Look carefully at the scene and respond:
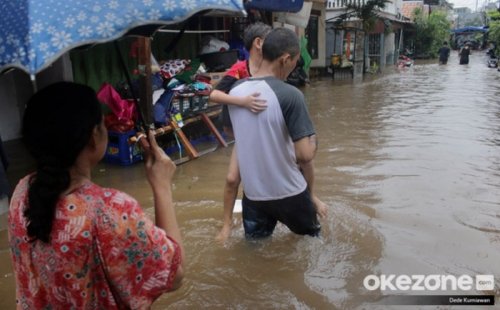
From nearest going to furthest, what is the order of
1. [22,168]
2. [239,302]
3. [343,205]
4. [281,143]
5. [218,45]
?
[281,143] < [239,302] < [343,205] < [22,168] < [218,45]

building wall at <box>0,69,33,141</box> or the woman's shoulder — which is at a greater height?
the woman's shoulder

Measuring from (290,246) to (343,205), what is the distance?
1359 millimetres

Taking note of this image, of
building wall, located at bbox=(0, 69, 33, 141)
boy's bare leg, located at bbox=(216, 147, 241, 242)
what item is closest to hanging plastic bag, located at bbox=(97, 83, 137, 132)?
building wall, located at bbox=(0, 69, 33, 141)

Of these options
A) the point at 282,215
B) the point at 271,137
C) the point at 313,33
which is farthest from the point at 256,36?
the point at 313,33

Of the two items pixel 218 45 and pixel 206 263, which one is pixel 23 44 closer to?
pixel 206 263

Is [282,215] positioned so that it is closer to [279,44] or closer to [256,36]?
[279,44]

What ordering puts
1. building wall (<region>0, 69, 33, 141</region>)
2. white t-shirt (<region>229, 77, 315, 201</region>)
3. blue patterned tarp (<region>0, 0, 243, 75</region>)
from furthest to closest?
building wall (<region>0, 69, 33, 141</region>) → white t-shirt (<region>229, 77, 315, 201</region>) → blue patterned tarp (<region>0, 0, 243, 75</region>)

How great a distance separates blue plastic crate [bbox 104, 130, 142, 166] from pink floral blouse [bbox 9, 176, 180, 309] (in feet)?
15.2

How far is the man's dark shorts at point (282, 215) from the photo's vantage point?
3.04 metres

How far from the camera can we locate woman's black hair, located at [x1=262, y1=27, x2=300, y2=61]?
2.86 metres

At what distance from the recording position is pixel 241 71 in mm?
4914

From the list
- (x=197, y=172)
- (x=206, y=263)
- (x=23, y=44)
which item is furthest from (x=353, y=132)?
(x=23, y=44)

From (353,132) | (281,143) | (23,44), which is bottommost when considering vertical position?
(353,132)

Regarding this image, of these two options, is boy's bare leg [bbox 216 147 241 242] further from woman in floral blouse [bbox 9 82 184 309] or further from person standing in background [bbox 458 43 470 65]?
person standing in background [bbox 458 43 470 65]
